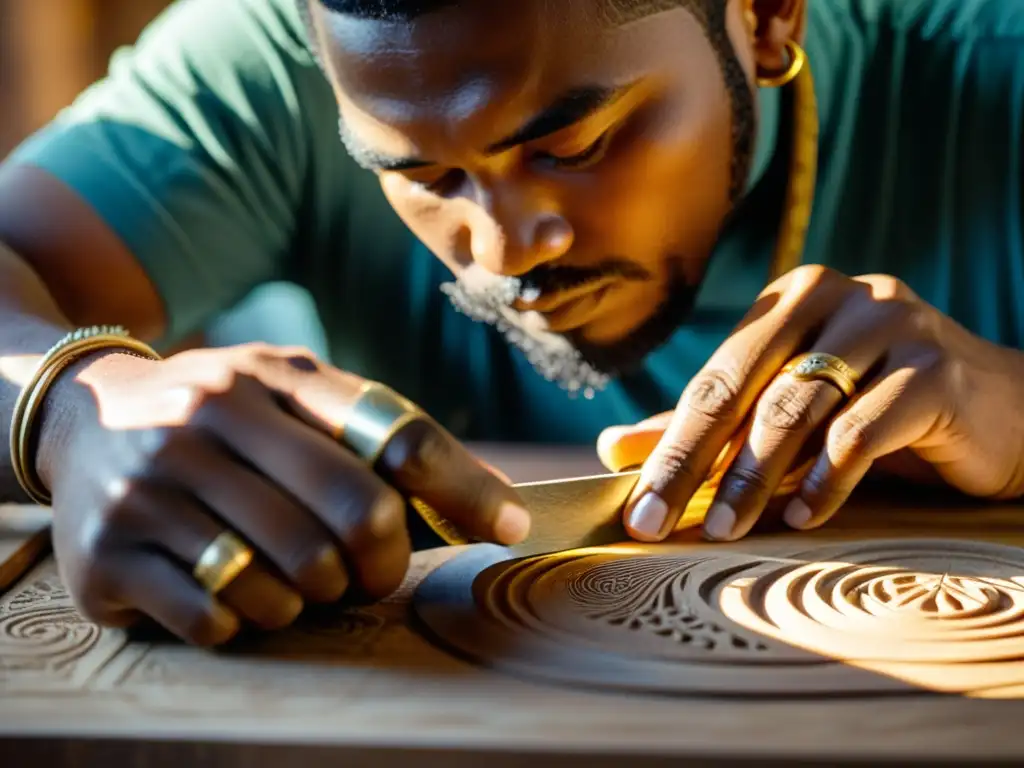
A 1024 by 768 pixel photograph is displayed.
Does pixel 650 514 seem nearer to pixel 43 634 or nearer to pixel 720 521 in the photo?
pixel 720 521

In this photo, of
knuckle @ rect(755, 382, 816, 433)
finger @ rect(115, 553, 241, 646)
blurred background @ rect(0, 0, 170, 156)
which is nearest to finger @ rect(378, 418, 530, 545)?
finger @ rect(115, 553, 241, 646)

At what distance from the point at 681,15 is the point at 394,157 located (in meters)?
0.27

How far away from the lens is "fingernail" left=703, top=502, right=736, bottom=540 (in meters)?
0.83

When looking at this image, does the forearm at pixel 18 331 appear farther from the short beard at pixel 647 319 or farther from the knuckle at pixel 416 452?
the short beard at pixel 647 319

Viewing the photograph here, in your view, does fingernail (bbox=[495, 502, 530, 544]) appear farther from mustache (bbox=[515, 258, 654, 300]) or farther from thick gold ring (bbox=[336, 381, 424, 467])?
mustache (bbox=[515, 258, 654, 300])

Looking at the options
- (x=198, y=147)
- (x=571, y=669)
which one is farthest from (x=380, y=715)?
(x=198, y=147)

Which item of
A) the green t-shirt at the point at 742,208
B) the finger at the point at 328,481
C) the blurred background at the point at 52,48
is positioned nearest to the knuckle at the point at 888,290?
the green t-shirt at the point at 742,208

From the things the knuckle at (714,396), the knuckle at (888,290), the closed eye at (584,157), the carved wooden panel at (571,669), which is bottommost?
the carved wooden panel at (571,669)

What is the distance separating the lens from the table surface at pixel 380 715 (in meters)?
0.54

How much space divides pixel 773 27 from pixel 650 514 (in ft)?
1.84

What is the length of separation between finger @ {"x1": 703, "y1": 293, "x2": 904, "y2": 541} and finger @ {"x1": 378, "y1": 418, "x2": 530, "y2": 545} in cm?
20

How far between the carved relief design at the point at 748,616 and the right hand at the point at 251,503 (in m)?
0.06

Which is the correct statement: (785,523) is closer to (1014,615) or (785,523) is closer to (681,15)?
(1014,615)

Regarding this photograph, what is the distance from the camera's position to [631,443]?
90 cm
